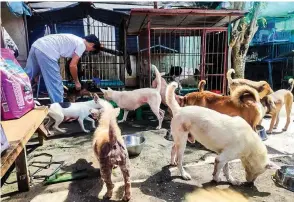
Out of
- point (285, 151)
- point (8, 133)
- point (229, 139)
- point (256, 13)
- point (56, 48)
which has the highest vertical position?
point (256, 13)

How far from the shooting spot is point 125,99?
5.96 m

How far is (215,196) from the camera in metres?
2.75

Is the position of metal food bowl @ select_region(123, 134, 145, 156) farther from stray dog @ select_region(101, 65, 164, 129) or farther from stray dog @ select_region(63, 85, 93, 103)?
stray dog @ select_region(63, 85, 93, 103)

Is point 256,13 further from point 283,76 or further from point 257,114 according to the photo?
point 257,114

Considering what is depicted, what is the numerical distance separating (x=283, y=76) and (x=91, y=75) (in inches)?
394

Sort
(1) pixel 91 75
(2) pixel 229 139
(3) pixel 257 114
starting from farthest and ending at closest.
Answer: (1) pixel 91 75
(3) pixel 257 114
(2) pixel 229 139

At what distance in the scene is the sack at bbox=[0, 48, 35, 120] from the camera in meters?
2.84

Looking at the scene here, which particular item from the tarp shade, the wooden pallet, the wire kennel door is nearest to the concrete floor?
the wooden pallet

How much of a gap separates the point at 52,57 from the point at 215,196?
449cm

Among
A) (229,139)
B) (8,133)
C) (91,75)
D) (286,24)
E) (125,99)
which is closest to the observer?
(8,133)

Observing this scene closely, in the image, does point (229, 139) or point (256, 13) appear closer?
point (229, 139)

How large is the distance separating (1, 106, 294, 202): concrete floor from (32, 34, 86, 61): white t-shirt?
205 cm

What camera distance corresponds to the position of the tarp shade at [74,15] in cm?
724

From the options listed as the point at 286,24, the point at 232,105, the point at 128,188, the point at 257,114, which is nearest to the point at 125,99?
the point at 232,105
